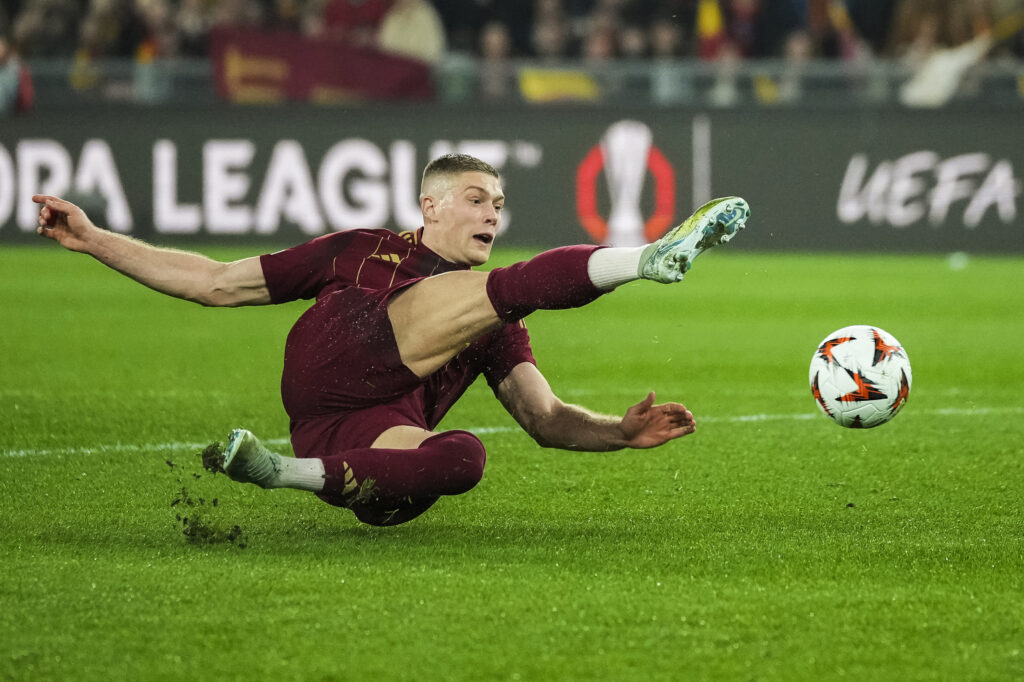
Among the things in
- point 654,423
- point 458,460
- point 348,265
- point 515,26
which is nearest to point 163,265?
point 348,265

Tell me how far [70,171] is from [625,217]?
5.42m

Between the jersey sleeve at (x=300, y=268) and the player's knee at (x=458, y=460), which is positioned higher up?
the jersey sleeve at (x=300, y=268)

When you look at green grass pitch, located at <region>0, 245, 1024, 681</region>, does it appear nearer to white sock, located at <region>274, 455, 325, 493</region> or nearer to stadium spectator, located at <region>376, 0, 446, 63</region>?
white sock, located at <region>274, 455, 325, 493</region>

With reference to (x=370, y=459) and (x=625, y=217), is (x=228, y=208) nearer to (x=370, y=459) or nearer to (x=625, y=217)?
(x=625, y=217)

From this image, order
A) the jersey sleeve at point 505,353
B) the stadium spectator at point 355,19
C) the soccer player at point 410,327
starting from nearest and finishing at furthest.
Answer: the soccer player at point 410,327, the jersey sleeve at point 505,353, the stadium spectator at point 355,19

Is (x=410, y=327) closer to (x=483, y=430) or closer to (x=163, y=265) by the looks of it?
(x=163, y=265)

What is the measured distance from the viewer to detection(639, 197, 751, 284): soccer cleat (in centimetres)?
440

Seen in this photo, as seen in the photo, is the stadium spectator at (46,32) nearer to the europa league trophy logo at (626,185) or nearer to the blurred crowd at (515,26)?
the blurred crowd at (515,26)

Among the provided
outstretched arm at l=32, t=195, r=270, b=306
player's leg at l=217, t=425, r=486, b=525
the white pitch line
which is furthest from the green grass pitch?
outstretched arm at l=32, t=195, r=270, b=306

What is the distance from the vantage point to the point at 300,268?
5160mm

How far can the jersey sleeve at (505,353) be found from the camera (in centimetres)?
537

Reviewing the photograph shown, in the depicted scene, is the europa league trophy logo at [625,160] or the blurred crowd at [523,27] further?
the blurred crowd at [523,27]

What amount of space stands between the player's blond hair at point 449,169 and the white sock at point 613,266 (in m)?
0.80

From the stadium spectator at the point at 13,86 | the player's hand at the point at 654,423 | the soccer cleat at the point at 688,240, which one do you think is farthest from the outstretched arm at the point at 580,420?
the stadium spectator at the point at 13,86
